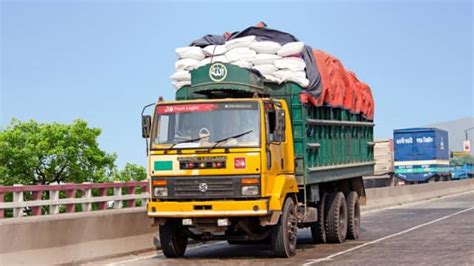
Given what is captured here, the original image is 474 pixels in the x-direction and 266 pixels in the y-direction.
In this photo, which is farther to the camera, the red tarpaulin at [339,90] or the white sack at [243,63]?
the red tarpaulin at [339,90]

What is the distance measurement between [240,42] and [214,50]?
0.50m

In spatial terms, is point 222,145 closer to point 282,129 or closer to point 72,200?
point 282,129

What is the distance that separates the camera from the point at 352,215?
19.9 metres

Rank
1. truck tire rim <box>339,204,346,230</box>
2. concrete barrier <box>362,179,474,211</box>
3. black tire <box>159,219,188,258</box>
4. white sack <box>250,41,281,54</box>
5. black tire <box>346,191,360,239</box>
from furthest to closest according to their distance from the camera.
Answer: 1. concrete barrier <box>362,179,474,211</box>
2. black tire <box>346,191,360,239</box>
3. truck tire rim <box>339,204,346,230</box>
4. white sack <box>250,41,281,54</box>
5. black tire <box>159,219,188,258</box>

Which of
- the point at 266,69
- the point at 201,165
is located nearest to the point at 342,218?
the point at 266,69

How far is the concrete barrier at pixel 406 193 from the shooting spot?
117 ft

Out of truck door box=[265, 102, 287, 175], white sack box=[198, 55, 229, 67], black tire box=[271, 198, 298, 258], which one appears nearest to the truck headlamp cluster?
truck door box=[265, 102, 287, 175]

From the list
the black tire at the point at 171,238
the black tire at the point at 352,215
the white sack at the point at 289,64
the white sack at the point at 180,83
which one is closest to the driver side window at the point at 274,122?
the white sack at the point at 289,64

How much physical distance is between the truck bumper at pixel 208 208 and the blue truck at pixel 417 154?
41.2m

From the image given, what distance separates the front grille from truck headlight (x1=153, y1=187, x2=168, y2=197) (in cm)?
8

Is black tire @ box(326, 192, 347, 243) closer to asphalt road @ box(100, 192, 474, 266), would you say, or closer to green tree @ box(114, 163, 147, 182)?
asphalt road @ box(100, 192, 474, 266)

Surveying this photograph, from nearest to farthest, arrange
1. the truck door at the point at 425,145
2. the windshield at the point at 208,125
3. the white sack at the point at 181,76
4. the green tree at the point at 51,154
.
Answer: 1. the windshield at the point at 208,125
2. the white sack at the point at 181,76
3. the truck door at the point at 425,145
4. the green tree at the point at 51,154

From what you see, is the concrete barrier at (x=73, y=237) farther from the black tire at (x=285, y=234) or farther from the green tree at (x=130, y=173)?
the green tree at (x=130, y=173)

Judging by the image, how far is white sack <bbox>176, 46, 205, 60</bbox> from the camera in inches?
642
